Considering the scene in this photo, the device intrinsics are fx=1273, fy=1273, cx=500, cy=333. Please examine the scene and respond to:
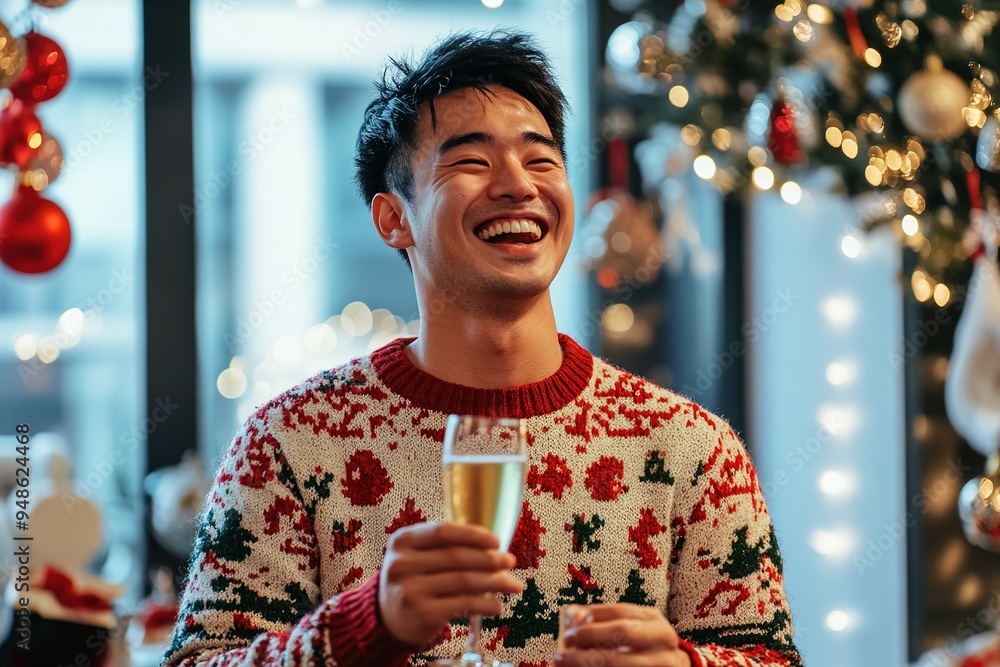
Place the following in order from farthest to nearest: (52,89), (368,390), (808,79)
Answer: (808,79) → (52,89) → (368,390)

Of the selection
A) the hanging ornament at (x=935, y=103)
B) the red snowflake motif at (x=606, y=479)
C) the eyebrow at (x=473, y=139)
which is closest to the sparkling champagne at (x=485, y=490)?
the red snowflake motif at (x=606, y=479)

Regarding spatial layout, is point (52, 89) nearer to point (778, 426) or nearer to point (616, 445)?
point (616, 445)

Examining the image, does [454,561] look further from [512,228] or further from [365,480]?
[512,228]

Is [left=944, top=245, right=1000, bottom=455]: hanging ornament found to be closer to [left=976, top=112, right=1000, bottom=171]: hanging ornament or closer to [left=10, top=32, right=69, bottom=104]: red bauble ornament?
[left=976, top=112, right=1000, bottom=171]: hanging ornament

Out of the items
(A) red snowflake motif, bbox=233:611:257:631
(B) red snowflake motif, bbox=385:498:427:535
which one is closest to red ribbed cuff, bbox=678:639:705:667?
(B) red snowflake motif, bbox=385:498:427:535

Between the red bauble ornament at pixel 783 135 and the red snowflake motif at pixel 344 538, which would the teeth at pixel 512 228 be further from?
the red bauble ornament at pixel 783 135

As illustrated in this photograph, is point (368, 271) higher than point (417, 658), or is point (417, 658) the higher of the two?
point (368, 271)

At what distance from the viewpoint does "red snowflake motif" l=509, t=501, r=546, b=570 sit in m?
1.51

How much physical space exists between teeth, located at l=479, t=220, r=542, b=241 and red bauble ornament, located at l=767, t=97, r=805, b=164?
1412 mm

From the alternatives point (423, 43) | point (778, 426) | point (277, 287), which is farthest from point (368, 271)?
point (778, 426)

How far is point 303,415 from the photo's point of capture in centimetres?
158

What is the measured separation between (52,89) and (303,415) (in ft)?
3.16

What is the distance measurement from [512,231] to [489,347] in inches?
6.0

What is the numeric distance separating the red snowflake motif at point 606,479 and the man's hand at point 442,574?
0.38 m
